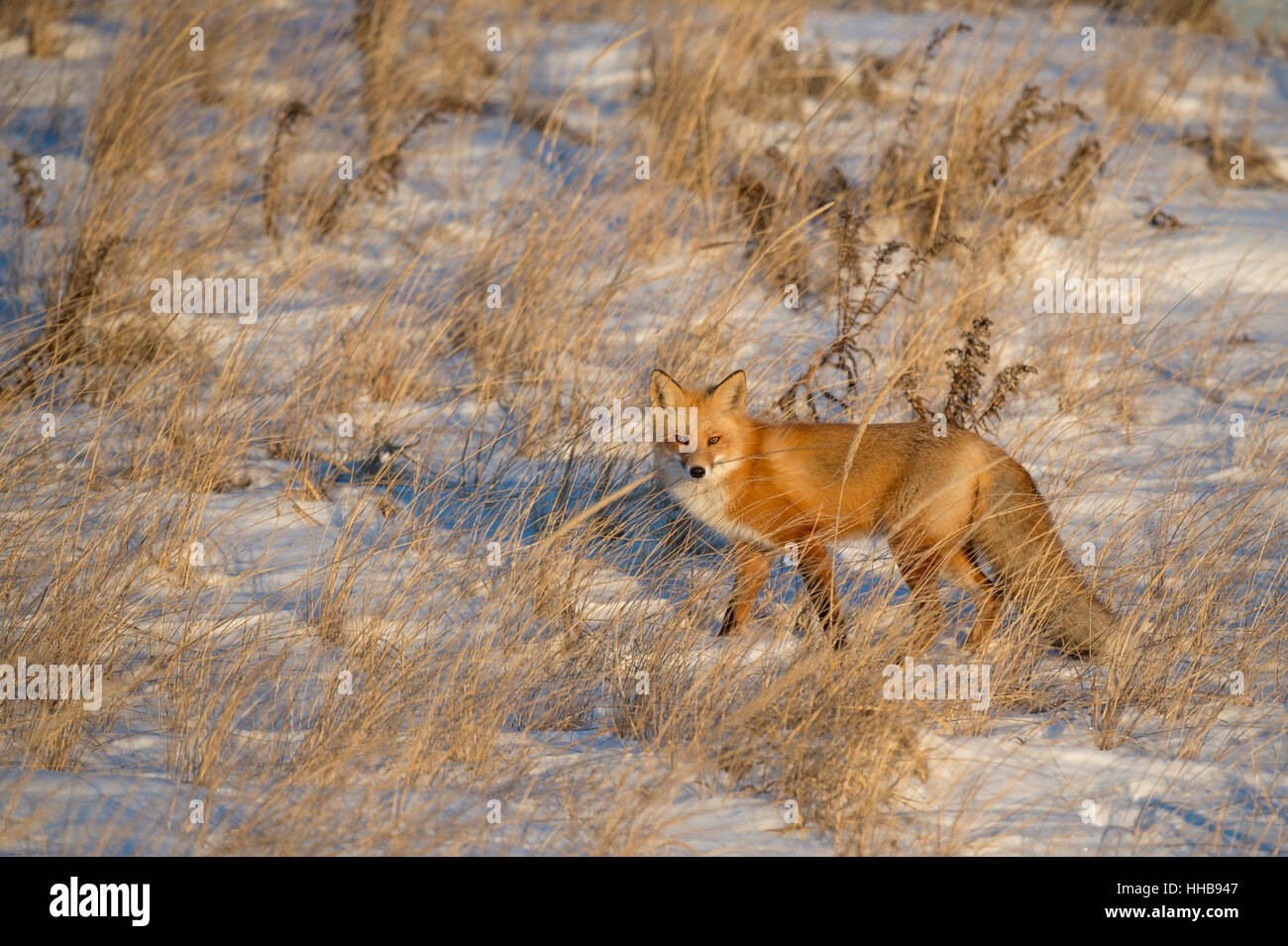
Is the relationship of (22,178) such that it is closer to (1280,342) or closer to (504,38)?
(504,38)

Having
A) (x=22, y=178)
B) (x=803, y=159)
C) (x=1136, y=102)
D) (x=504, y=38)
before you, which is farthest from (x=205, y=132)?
(x=1136, y=102)

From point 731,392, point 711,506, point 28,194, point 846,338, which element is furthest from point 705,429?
point 28,194

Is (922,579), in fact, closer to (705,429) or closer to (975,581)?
(975,581)

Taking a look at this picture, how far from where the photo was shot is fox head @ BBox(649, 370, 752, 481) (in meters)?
4.23

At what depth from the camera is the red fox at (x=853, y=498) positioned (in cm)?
398

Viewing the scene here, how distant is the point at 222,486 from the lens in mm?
4730

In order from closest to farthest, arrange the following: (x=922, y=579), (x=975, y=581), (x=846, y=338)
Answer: (x=922, y=579) < (x=975, y=581) < (x=846, y=338)

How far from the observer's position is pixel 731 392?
4.33 metres

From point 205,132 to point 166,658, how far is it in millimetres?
5059

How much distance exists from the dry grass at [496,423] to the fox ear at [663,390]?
1.79 ft

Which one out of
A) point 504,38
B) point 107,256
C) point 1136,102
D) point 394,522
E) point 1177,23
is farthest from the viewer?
point 1177,23

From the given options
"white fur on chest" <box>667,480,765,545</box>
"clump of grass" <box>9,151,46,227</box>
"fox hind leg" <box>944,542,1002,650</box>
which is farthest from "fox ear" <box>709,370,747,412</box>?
"clump of grass" <box>9,151,46,227</box>

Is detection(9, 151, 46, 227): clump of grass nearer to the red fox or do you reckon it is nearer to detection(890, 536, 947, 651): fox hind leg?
the red fox

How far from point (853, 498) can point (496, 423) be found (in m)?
1.98
